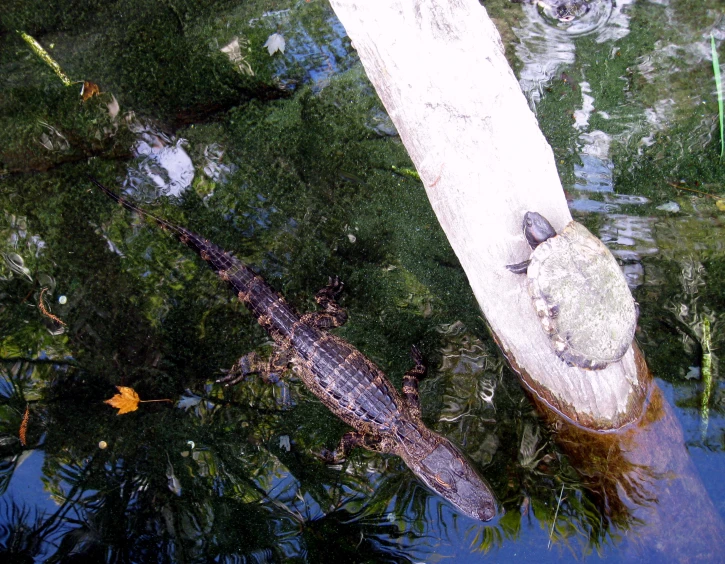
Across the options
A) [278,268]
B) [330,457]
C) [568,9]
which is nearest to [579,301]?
[330,457]

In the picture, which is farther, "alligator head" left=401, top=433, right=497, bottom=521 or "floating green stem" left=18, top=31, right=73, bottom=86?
"floating green stem" left=18, top=31, right=73, bottom=86

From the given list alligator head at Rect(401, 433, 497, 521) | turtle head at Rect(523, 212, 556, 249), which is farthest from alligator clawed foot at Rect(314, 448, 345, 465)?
turtle head at Rect(523, 212, 556, 249)

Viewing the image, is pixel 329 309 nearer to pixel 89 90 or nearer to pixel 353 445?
pixel 353 445

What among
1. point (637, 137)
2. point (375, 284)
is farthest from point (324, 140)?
point (637, 137)

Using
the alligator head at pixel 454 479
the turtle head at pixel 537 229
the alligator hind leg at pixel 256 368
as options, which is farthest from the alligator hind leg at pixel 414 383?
the turtle head at pixel 537 229

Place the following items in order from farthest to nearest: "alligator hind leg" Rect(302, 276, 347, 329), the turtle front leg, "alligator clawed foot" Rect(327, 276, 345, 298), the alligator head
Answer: "alligator clawed foot" Rect(327, 276, 345, 298) → "alligator hind leg" Rect(302, 276, 347, 329) → the alligator head → the turtle front leg

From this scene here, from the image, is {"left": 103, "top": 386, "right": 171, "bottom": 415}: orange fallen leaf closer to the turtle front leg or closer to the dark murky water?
the dark murky water
